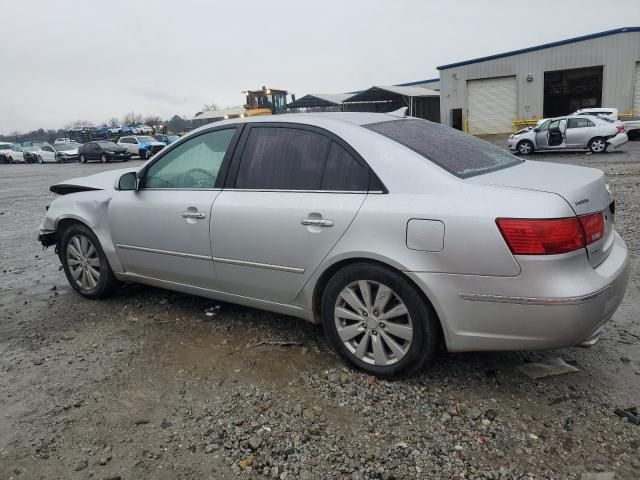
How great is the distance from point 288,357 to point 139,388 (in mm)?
988

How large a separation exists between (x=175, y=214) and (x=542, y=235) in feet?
8.69

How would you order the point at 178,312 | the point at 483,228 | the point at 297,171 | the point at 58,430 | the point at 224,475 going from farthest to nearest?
1. the point at 178,312
2. the point at 297,171
3. the point at 58,430
4. the point at 483,228
5. the point at 224,475

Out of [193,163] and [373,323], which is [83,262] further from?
[373,323]

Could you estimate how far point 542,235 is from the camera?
8.63ft

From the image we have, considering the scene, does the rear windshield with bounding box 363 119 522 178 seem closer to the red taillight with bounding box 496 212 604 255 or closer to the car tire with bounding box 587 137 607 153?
the red taillight with bounding box 496 212 604 255

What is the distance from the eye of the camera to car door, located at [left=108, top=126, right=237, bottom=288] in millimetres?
3945

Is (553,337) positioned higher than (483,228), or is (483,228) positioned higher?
(483,228)

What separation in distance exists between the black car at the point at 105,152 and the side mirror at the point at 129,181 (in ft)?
103

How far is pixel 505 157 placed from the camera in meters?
3.77

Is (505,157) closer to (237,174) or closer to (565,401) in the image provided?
(565,401)

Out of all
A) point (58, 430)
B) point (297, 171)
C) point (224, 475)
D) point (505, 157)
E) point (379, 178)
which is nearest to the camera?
point (224, 475)

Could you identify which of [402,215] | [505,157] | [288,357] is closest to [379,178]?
[402,215]

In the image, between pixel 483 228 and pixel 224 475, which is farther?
pixel 483 228

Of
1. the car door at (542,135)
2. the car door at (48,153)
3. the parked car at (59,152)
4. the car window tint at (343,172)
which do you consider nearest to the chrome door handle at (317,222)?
the car window tint at (343,172)
